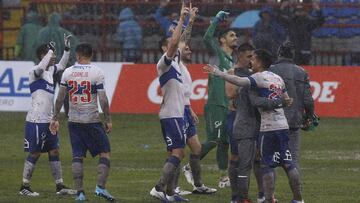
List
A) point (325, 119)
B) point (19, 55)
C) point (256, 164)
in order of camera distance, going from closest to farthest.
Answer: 1. point (256, 164)
2. point (325, 119)
3. point (19, 55)

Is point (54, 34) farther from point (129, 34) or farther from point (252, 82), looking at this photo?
point (252, 82)

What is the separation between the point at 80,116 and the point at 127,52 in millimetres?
16789

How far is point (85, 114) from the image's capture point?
18016mm

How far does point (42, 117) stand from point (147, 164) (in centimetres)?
428

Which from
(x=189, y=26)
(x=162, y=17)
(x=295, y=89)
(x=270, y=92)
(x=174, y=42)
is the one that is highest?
(x=189, y=26)

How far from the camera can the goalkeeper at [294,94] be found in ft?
57.7

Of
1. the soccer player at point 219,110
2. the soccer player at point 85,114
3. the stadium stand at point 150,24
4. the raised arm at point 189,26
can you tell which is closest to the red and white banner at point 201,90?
the stadium stand at point 150,24

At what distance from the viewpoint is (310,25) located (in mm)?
33219

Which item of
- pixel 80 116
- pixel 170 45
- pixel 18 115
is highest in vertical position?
pixel 170 45

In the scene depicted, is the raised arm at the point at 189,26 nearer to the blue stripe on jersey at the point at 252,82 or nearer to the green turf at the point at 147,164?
the blue stripe on jersey at the point at 252,82

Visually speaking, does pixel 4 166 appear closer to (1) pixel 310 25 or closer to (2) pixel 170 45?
(2) pixel 170 45

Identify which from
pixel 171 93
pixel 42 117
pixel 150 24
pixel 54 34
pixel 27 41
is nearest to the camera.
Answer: pixel 171 93

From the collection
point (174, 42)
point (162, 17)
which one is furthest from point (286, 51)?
point (162, 17)

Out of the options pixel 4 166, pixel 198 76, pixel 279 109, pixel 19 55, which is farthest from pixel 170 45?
pixel 19 55
